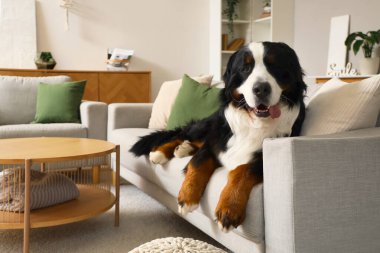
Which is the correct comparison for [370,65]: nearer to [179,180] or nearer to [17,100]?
[179,180]

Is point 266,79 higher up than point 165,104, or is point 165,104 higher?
point 266,79

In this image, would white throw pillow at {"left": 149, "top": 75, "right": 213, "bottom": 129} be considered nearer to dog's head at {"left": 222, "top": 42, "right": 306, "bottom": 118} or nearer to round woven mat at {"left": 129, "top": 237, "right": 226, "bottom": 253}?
dog's head at {"left": 222, "top": 42, "right": 306, "bottom": 118}

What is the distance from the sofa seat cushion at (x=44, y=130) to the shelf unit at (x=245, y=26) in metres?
2.42

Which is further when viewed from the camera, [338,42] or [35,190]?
[338,42]

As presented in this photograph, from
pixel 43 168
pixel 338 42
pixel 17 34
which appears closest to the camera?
pixel 43 168

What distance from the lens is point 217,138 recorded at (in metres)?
1.73

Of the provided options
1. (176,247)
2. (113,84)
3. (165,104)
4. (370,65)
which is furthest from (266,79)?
(113,84)

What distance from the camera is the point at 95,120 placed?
3375 mm

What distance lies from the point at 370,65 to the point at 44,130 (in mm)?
2986

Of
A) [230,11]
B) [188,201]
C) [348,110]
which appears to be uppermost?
[230,11]

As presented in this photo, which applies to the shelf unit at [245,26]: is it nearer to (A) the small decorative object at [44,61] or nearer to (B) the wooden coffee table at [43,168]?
(A) the small decorative object at [44,61]

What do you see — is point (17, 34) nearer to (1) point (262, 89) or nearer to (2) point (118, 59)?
(2) point (118, 59)

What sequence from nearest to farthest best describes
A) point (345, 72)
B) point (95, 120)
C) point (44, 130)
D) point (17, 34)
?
1. point (44, 130)
2. point (95, 120)
3. point (345, 72)
4. point (17, 34)

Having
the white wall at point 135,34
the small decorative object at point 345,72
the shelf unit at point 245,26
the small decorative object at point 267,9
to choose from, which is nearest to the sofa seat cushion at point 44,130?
the white wall at point 135,34
